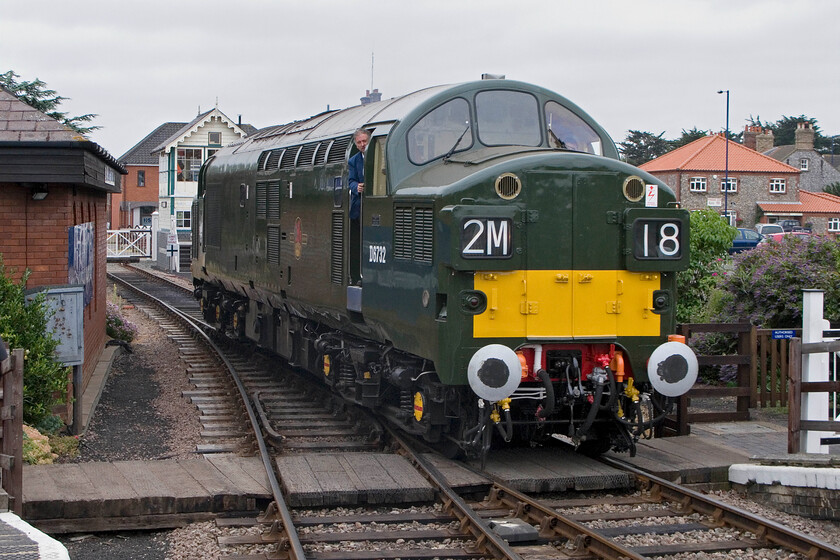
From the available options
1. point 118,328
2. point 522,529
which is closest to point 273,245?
point 118,328

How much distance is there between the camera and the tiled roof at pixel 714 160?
61.5 m

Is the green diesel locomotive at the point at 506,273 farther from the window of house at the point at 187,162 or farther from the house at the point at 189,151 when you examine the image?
the window of house at the point at 187,162

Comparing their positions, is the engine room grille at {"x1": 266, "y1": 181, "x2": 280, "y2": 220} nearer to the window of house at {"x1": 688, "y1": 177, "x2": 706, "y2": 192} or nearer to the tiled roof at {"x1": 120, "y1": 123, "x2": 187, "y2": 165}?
the window of house at {"x1": 688, "y1": 177, "x2": 706, "y2": 192}

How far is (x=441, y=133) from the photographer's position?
9.48 m

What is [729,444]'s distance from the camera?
394 inches

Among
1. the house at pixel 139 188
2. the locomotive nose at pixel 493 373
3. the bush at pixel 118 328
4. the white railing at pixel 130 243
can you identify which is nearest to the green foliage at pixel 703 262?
the locomotive nose at pixel 493 373

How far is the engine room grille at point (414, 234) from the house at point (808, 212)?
2327 inches

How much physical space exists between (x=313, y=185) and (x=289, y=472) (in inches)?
158

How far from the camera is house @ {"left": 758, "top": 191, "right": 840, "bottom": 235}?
2537 inches

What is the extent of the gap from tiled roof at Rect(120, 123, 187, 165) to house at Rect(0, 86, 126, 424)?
63209 millimetres

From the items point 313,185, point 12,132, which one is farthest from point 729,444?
point 12,132

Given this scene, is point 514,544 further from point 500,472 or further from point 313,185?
point 313,185

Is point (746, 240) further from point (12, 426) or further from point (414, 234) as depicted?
point (12, 426)

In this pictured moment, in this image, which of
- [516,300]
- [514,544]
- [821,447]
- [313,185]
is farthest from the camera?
[313,185]
